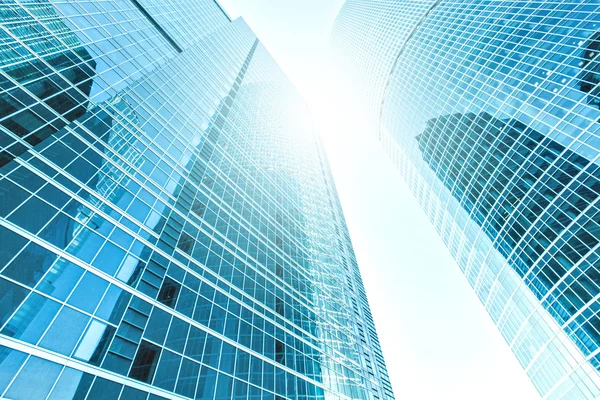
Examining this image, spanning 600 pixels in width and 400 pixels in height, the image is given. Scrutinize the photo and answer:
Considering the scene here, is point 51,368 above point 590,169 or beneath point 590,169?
beneath

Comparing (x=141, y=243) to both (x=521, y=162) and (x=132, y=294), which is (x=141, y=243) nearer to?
(x=132, y=294)

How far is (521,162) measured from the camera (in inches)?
1849

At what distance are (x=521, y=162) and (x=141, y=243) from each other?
50565 millimetres

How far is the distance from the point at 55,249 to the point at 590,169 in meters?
51.8

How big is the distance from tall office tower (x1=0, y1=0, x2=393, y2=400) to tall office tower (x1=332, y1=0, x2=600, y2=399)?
23.7m

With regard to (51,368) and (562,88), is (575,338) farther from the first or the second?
(51,368)

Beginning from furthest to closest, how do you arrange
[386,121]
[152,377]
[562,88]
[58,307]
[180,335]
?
[386,121] → [562,88] → [180,335] → [152,377] → [58,307]

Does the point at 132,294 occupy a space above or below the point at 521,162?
below

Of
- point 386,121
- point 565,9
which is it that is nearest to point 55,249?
point 565,9

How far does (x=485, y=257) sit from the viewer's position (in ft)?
184

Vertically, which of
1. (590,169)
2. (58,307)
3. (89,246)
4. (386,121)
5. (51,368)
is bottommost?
(51,368)

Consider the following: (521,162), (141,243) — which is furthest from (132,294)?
(521,162)

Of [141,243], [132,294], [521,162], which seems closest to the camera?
[132,294]

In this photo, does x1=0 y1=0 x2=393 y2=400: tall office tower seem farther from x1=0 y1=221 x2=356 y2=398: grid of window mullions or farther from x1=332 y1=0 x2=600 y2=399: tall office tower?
x1=332 y1=0 x2=600 y2=399: tall office tower
